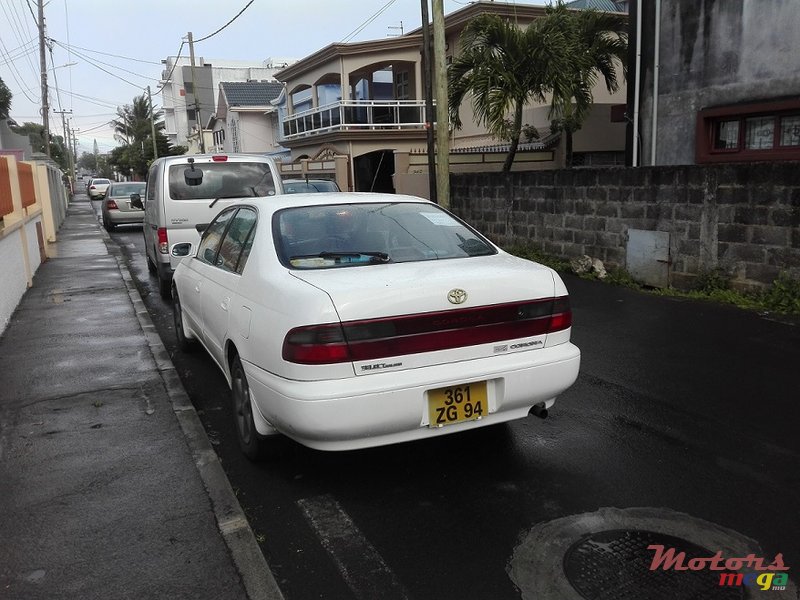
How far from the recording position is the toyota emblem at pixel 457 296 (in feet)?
11.6

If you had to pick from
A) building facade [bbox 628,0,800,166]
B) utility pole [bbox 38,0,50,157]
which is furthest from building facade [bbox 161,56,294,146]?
building facade [bbox 628,0,800,166]

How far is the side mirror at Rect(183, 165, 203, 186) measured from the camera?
9.03m

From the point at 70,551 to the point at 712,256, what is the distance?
25.2 feet

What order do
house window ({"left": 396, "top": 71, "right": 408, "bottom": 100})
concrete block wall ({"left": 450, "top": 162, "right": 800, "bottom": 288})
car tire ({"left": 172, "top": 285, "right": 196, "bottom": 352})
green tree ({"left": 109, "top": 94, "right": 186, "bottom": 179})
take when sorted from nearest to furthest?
car tire ({"left": 172, "top": 285, "right": 196, "bottom": 352})
concrete block wall ({"left": 450, "top": 162, "right": 800, "bottom": 288})
house window ({"left": 396, "top": 71, "right": 408, "bottom": 100})
green tree ({"left": 109, "top": 94, "right": 186, "bottom": 179})

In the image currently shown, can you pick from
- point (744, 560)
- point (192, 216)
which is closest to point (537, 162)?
point (192, 216)

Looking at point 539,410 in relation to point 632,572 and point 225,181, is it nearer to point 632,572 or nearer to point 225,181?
Result: point 632,572

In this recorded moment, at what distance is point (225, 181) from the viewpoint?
9273mm

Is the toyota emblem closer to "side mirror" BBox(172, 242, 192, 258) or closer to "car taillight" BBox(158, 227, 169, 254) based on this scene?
"side mirror" BBox(172, 242, 192, 258)

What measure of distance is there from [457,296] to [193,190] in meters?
6.43

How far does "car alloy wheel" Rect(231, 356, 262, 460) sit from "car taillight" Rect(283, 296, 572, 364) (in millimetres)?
830

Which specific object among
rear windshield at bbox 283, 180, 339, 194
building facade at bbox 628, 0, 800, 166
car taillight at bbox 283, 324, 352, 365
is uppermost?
building facade at bbox 628, 0, 800, 166

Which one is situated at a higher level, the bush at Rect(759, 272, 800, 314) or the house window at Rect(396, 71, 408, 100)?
the house window at Rect(396, 71, 408, 100)

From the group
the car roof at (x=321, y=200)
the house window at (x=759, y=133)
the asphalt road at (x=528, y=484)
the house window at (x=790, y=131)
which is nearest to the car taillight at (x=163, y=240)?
the asphalt road at (x=528, y=484)

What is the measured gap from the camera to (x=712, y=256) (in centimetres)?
841
